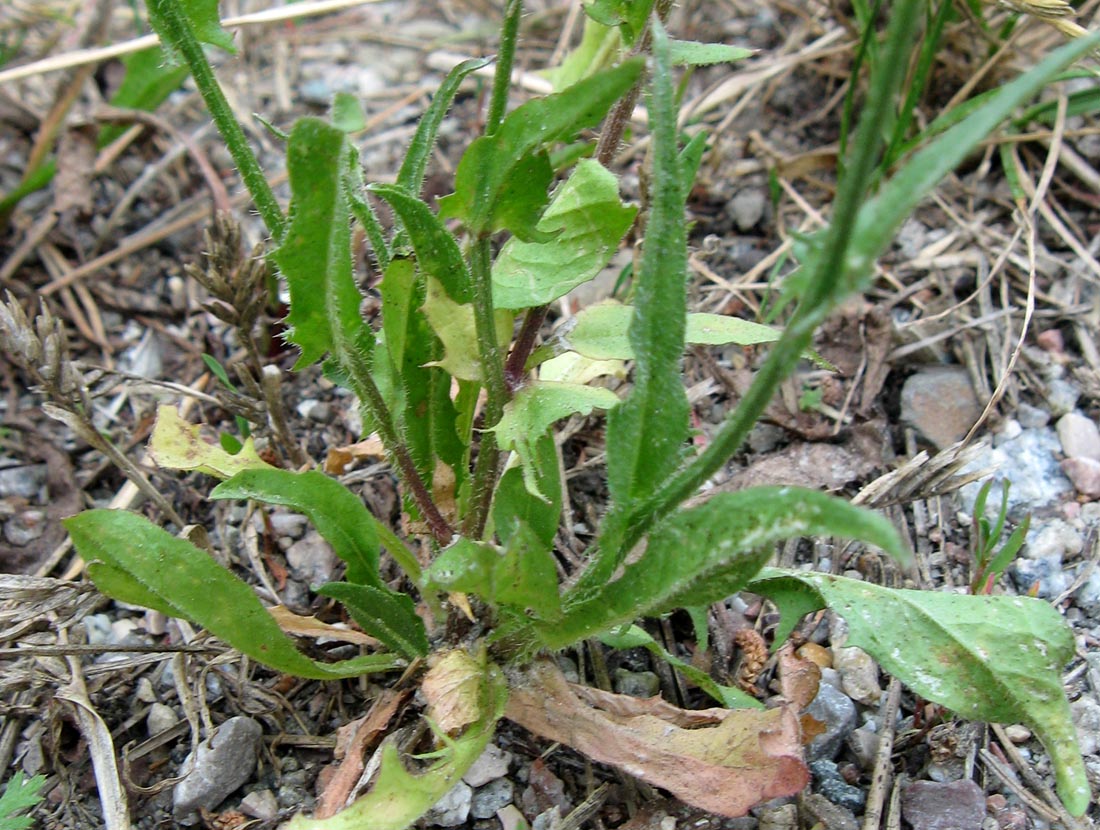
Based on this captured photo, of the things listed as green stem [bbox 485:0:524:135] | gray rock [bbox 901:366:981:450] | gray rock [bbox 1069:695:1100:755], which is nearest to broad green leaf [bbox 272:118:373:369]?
green stem [bbox 485:0:524:135]

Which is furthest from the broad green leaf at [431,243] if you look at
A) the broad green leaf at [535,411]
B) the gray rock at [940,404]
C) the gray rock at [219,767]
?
the gray rock at [940,404]

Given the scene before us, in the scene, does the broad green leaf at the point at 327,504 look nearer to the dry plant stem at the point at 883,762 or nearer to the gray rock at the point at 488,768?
the gray rock at the point at 488,768

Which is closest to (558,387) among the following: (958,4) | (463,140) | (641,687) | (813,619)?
(641,687)

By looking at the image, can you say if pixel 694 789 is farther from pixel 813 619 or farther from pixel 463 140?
pixel 463 140

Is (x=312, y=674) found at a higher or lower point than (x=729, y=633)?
higher

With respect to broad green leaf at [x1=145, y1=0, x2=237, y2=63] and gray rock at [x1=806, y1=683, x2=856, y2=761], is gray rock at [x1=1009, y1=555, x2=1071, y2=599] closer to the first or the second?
gray rock at [x1=806, y1=683, x2=856, y2=761]

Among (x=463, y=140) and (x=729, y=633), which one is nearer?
(x=729, y=633)
